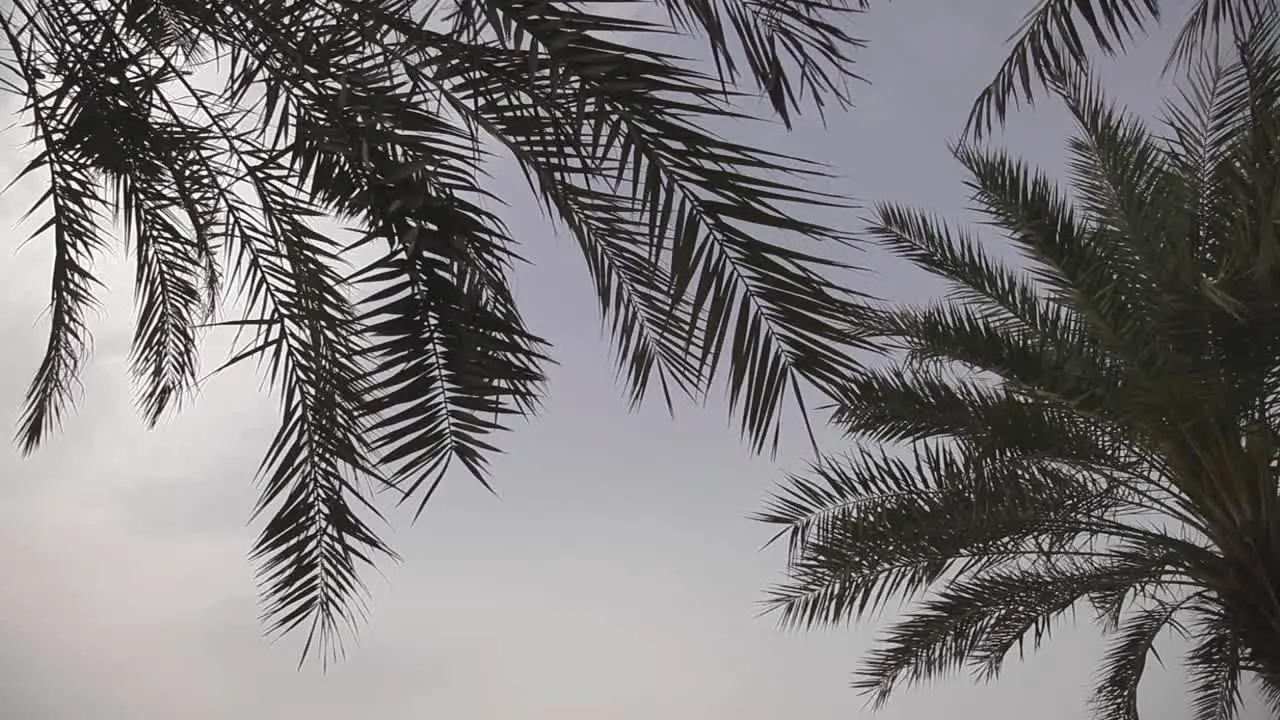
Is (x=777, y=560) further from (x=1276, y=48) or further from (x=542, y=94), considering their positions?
(x=542, y=94)

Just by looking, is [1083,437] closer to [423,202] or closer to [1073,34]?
[1073,34]

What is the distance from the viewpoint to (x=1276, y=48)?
6.95m

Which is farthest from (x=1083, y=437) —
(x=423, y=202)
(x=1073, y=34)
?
(x=423, y=202)

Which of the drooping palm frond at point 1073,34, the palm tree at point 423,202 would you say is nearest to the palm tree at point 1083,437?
the drooping palm frond at point 1073,34

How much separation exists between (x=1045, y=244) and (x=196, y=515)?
9872mm

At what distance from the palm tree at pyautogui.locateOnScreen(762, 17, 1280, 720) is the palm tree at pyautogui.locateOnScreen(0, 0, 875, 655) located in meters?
3.75

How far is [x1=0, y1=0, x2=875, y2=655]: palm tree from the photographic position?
93.6 inches

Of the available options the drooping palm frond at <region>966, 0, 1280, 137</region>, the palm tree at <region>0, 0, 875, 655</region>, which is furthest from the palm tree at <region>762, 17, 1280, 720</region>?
the palm tree at <region>0, 0, 875, 655</region>

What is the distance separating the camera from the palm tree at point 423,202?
2.38 m

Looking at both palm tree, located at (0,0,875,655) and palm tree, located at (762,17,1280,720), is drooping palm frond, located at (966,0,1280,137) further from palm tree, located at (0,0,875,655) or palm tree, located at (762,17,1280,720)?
palm tree, located at (762,17,1280,720)

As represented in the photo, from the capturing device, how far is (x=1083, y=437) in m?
6.96

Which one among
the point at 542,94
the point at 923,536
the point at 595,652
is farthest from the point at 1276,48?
the point at 595,652

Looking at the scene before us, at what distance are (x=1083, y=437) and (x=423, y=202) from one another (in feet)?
16.8

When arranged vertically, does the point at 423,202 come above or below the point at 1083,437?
below
